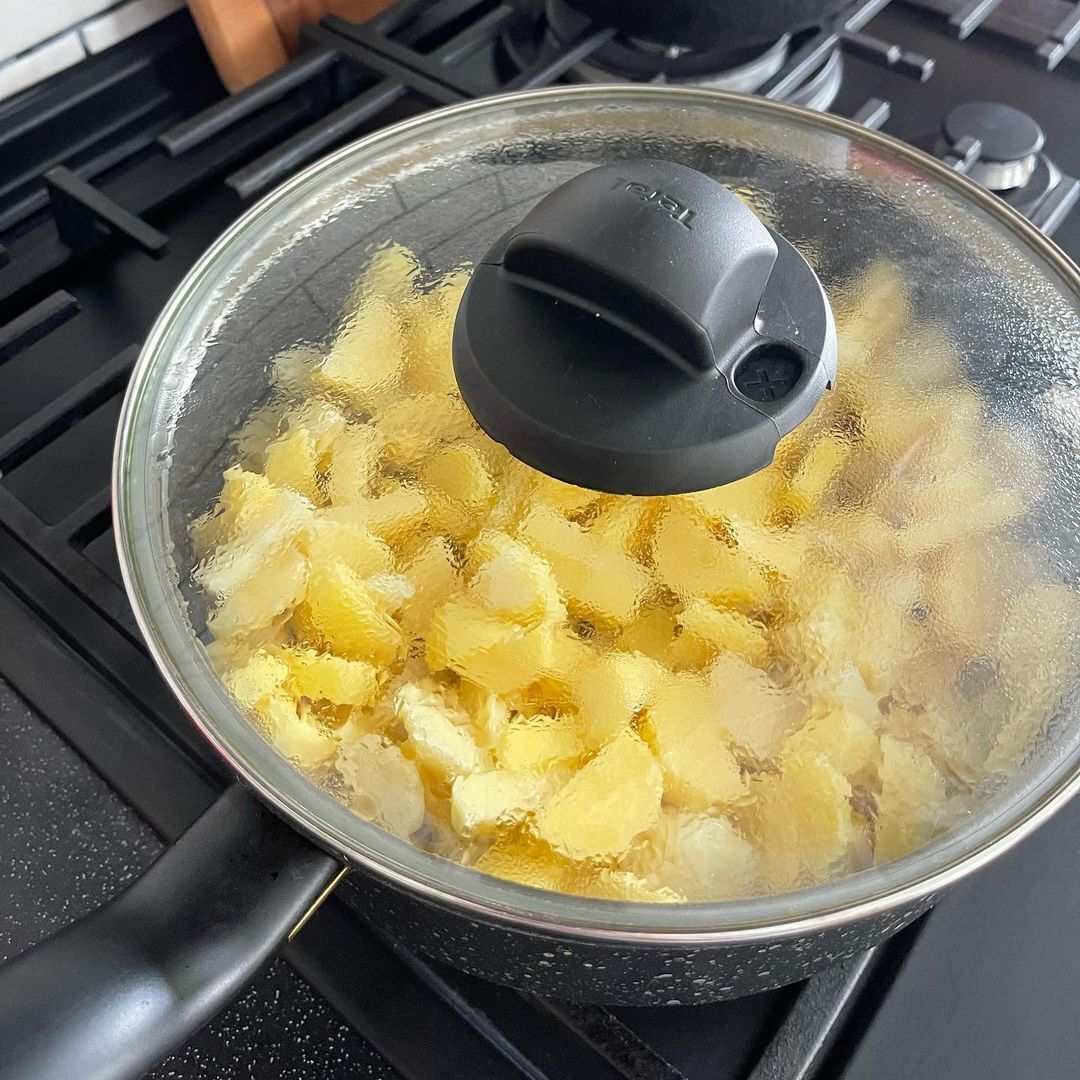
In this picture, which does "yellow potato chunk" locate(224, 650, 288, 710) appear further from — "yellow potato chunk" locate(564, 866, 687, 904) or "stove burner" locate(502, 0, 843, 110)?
"stove burner" locate(502, 0, 843, 110)

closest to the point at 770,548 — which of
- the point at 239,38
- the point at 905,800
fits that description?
the point at 905,800

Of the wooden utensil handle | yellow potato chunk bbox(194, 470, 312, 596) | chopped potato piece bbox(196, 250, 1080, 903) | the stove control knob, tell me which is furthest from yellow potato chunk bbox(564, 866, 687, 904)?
the wooden utensil handle

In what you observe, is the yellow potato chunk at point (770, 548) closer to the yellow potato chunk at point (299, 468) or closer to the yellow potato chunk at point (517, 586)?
the yellow potato chunk at point (517, 586)

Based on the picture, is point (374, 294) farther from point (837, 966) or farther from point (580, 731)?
point (837, 966)

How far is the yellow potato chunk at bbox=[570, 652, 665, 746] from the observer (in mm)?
455

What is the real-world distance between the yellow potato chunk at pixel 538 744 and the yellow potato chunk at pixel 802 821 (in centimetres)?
9

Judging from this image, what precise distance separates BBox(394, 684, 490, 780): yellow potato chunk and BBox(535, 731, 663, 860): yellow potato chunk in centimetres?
4

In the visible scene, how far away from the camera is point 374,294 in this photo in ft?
1.90

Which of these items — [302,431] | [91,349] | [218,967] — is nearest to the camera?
[218,967]

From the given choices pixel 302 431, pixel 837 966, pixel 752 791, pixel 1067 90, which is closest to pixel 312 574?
pixel 302 431

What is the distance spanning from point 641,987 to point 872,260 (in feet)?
1.36

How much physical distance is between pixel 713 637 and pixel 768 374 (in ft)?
0.40

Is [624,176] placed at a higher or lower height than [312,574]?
higher

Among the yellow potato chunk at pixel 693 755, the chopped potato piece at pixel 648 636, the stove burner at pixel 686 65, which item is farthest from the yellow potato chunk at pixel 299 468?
the stove burner at pixel 686 65
